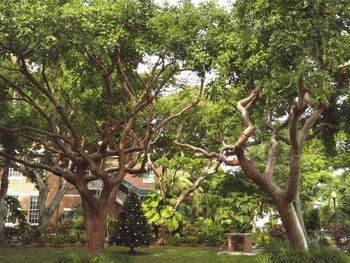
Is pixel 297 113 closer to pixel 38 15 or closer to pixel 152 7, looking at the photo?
pixel 152 7

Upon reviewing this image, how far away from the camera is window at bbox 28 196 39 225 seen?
115 feet

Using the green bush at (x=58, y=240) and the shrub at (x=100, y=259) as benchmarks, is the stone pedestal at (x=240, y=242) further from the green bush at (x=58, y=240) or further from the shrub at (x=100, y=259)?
the shrub at (x=100, y=259)

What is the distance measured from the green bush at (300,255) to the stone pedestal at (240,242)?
26.5 feet

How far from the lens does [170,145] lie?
2395 cm

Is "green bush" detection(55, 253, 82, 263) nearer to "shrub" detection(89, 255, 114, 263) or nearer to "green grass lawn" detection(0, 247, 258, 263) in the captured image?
"shrub" detection(89, 255, 114, 263)

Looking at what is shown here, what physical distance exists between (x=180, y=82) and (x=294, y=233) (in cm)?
901

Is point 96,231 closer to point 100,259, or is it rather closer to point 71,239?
point 100,259

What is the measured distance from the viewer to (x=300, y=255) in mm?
13469

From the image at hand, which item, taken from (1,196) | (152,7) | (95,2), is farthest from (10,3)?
(1,196)

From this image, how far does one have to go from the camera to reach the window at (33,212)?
35031 millimetres

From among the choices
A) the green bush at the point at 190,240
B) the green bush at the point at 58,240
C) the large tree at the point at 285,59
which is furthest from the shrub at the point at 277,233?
the green bush at the point at 58,240

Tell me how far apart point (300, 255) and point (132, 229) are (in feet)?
30.9

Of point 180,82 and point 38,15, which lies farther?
point 180,82

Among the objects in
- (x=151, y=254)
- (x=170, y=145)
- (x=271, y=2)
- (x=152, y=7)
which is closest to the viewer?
(x=271, y=2)
